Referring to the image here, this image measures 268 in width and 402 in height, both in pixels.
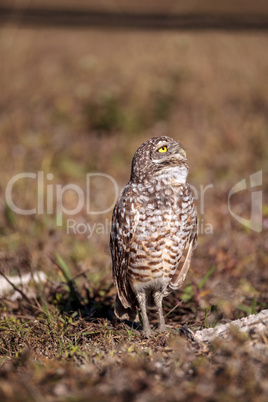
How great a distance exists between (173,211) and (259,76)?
7.84m

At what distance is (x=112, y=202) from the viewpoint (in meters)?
6.42

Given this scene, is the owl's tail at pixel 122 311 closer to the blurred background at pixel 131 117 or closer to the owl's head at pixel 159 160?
the blurred background at pixel 131 117

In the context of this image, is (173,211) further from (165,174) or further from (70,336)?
(70,336)

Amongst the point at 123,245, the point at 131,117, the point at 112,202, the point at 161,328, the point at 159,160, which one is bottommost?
the point at 161,328

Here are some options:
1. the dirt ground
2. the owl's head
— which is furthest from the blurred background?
the owl's head

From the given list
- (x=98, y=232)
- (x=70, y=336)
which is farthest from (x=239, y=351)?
(x=98, y=232)

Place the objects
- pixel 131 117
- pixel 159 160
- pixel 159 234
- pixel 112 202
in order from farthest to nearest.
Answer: pixel 131 117
pixel 112 202
pixel 159 160
pixel 159 234

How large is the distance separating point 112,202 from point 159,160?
129 inches

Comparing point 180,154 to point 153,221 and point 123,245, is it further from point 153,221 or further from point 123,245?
point 123,245

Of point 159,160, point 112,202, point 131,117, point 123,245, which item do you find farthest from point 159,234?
point 131,117

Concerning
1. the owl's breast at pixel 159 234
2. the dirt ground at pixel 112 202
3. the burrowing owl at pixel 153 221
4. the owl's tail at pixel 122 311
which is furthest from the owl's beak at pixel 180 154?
the owl's tail at pixel 122 311

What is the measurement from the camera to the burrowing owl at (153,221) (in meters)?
3.08

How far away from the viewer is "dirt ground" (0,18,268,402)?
90.0 inches

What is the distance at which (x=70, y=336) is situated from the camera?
314 cm
